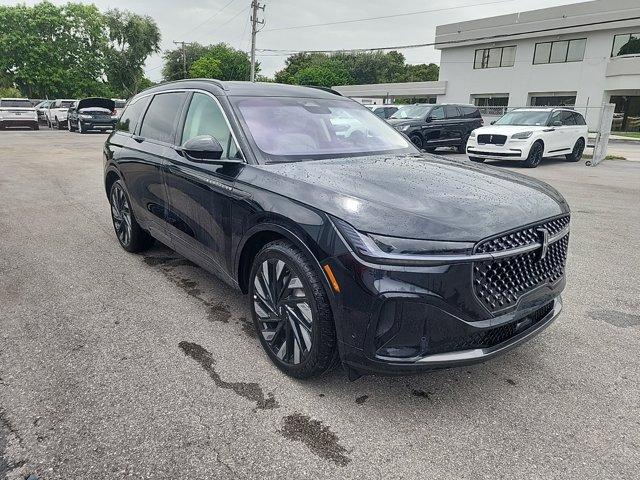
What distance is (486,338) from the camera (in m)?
2.49

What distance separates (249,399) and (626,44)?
38748mm

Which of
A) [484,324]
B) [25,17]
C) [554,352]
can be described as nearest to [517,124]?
[554,352]

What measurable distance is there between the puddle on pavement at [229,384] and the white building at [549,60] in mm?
28495

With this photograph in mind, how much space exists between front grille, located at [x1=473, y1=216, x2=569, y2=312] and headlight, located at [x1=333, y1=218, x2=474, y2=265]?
100 millimetres

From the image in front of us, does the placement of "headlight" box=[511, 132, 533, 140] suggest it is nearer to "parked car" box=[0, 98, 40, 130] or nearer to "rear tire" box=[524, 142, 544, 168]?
"rear tire" box=[524, 142, 544, 168]

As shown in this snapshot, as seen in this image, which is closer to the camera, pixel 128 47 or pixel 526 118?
pixel 526 118

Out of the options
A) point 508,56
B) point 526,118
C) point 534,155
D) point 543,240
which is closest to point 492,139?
point 534,155

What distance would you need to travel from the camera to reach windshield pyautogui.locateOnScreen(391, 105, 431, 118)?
17305 millimetres

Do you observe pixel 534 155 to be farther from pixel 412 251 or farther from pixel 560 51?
pixel 560 51

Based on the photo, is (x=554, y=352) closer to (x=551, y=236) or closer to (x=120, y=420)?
(x=551, y=236)

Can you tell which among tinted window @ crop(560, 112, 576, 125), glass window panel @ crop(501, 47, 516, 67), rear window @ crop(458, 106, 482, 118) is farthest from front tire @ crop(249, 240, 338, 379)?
glass window panel @ crop(501, 47, 516, 67)

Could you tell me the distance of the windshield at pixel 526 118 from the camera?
49.0 feet

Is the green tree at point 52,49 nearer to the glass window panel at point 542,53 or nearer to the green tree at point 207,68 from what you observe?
the green tree at point 207,68

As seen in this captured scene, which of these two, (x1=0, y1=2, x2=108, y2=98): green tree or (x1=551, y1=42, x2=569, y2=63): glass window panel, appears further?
(x1=0, y1=2, x2=108, y2=98): green tree
